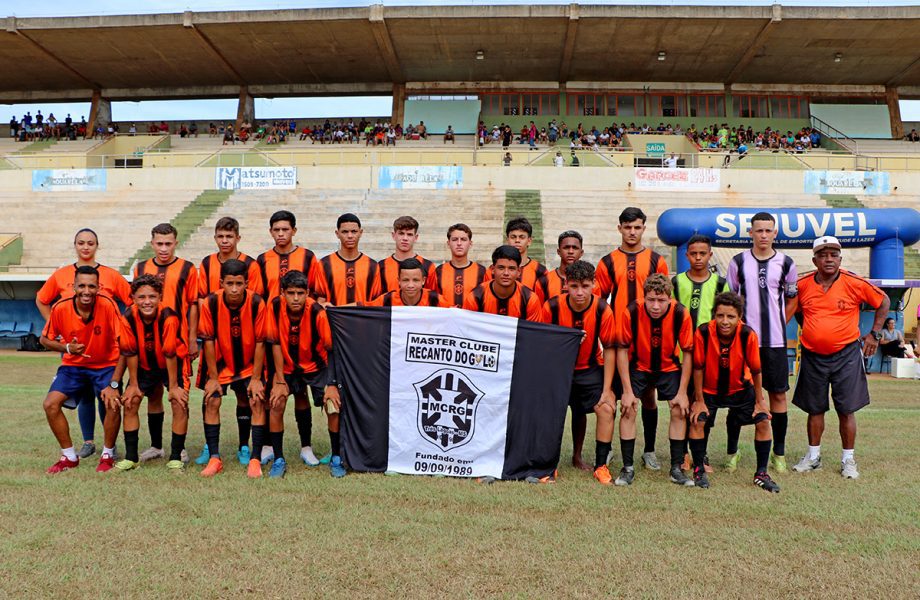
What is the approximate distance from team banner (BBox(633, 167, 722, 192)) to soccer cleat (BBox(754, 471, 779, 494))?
19240 millimetres

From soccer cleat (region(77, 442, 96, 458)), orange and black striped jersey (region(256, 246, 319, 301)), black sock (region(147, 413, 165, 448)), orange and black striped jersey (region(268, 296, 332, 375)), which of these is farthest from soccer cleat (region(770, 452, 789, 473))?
soccer cleat (region(77, 442, 96, 458))

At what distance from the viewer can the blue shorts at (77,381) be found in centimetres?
564

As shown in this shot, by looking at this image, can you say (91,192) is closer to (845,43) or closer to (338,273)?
(338,273)

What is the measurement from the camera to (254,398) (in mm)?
5363

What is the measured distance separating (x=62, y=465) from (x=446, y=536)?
3317 mm

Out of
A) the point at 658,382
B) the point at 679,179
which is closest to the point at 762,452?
the point at 658,382

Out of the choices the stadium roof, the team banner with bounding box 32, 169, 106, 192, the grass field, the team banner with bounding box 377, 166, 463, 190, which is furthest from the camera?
the stadium roof

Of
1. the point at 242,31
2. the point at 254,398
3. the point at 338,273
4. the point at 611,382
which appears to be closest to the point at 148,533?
the point at 254,398

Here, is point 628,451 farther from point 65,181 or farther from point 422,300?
point 65,181

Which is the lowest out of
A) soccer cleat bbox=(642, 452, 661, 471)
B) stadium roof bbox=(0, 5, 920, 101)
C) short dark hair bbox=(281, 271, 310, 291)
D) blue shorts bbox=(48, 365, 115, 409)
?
soccer cleat bbox=(642, 452, 661, 471)

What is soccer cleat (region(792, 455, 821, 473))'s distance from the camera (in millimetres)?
5622

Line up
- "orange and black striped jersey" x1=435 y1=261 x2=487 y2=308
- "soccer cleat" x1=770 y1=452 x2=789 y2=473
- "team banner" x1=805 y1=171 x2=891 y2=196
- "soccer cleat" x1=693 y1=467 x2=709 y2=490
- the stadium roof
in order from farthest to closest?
the stadium roof → "team banner" x1=805 y1=171 x2=891 y2=196 → "orange and black striped jersey" x1=435 y1=261 x2=487 y2=308 → "soccer cleat" x1=770 y1=452 x2=789 y2=473 → "soccer cleat" x1=693 y1=467 x2=709 y2=490

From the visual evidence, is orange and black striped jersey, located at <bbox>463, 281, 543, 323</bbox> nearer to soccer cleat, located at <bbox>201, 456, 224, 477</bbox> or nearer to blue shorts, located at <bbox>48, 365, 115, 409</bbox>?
soccer cleat, located at <bbox>201, 456, 224, 477</bbox>

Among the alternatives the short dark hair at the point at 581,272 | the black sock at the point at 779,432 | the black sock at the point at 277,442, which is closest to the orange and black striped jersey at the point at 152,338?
the black sock at the point at 277,442
